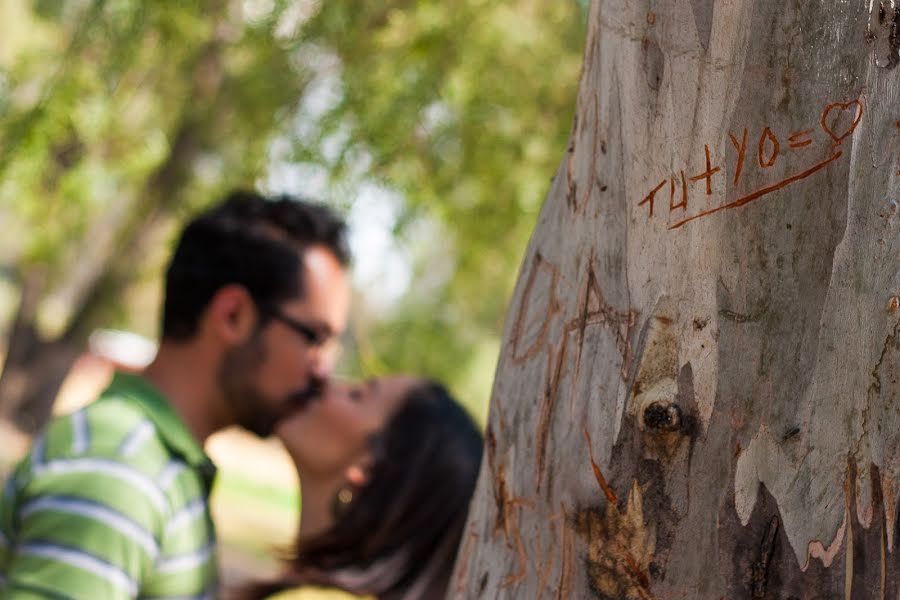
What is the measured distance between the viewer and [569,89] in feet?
20.7

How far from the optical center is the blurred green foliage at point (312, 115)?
5.00 m

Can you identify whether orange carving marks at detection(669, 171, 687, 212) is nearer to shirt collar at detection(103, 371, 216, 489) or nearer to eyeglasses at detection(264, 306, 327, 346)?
shirt collar at detection(103, 371, 216, 489)

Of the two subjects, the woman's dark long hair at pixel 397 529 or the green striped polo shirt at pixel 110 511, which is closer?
the green striped polo shirt at pixel 110 511

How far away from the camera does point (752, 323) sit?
1.21m

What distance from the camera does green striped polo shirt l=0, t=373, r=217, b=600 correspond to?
1794 millimetres

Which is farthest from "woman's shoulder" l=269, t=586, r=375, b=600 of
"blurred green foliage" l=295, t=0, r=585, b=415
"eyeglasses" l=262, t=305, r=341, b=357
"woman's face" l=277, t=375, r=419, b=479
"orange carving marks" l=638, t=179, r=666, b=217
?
"blurred green foliage" l=295, t=0, r=585, b=415

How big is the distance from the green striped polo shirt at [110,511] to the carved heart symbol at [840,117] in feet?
4.26

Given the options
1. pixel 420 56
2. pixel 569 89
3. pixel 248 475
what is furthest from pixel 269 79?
pixel 248 475

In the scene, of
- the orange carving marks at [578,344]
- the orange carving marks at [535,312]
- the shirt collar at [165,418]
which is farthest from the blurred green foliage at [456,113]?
the orange carving marks at [578,344]

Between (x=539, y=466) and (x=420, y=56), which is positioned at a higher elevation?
(x=420, y=56)

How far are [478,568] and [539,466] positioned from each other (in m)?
0.20

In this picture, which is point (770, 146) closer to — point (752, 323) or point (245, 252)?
point (752, 323)

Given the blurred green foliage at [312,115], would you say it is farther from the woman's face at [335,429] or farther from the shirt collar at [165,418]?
the shirt collar at [165,418]

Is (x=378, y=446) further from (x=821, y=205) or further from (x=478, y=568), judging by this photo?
(x=821, y=205)
